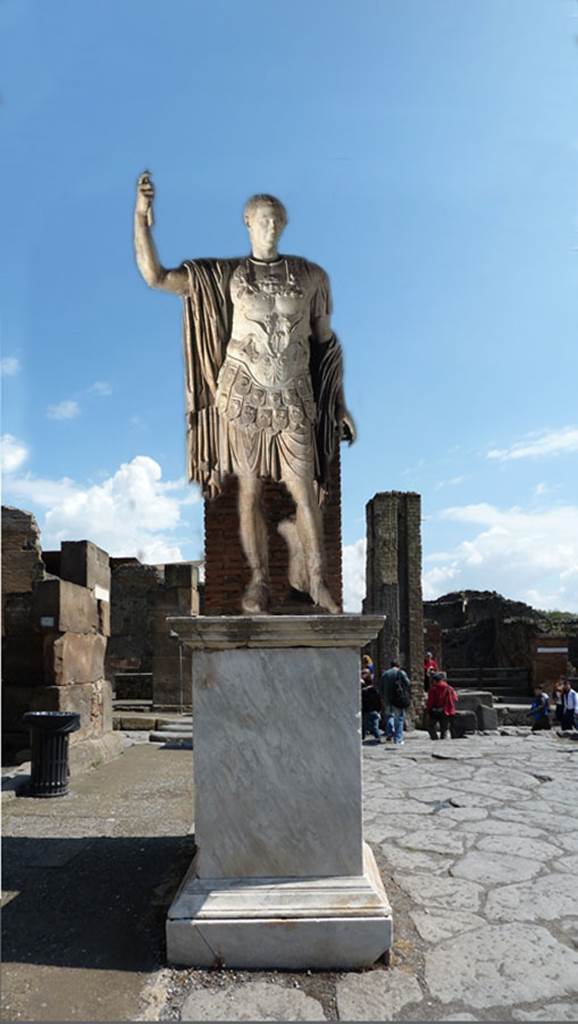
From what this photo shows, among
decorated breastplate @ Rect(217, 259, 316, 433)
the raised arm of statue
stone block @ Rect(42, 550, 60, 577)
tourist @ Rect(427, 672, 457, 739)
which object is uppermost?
the raised arm of statue

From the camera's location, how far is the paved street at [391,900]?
263 centimetres

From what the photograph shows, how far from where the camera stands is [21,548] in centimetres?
1516

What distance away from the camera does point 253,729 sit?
3180 mm

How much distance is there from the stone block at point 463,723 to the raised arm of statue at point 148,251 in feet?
31.5

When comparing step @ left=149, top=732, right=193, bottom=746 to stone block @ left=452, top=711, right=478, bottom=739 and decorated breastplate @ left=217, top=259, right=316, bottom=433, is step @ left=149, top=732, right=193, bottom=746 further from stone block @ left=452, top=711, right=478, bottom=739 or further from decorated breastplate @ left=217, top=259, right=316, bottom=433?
decorated breastplate @ left=217, top=259, right=316, bottom=433

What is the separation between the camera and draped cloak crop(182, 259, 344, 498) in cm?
371

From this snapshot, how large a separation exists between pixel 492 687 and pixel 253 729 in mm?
17998

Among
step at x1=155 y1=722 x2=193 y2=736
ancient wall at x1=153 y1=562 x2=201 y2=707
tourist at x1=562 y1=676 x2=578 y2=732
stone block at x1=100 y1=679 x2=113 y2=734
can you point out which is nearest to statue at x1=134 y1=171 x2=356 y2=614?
stone block at x1=100 y1=679 x2=113 y2=734

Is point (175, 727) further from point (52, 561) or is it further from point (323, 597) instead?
point (323, 597)

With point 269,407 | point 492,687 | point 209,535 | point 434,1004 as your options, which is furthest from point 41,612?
point 492,687

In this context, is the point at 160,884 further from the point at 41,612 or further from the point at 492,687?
the point at 492,687

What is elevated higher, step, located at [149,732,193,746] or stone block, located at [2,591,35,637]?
stone block, located at [2,591,35,637]

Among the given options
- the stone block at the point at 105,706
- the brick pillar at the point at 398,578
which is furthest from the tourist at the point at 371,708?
the brick pillar at the point at 398,578

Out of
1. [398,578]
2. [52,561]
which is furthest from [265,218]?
[398,578]
